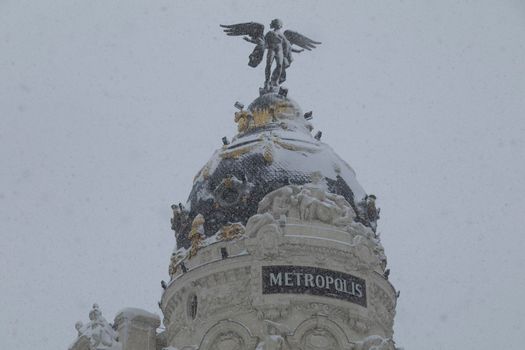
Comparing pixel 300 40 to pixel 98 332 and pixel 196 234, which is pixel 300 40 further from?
pixel 98 332

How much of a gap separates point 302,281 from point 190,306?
334 cm

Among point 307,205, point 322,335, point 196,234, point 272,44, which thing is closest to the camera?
point 322,335

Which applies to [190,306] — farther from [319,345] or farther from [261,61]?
[261,61]

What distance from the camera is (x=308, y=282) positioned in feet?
117

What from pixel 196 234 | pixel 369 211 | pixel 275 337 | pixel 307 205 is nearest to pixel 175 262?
pixel 196 234

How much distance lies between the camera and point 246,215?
36.9 meters

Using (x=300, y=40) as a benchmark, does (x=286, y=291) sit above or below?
below

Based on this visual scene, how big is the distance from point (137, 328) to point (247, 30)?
10320mm

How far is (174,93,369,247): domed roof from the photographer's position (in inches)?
1465

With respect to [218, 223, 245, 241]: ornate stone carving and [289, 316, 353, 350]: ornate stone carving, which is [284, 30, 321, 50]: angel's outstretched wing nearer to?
[218, 223, 245, 241]: ornate stone carving

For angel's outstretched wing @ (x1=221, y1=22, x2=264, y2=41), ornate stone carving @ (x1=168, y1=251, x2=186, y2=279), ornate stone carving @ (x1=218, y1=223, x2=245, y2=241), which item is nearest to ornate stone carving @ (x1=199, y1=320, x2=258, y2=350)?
ornate stone carving @ (x1=218, y1=223, x2=245, y2=241)

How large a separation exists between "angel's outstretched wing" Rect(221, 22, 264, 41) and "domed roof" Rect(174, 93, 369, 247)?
3621 millimetres

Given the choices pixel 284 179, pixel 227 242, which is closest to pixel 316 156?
pixel 284 179

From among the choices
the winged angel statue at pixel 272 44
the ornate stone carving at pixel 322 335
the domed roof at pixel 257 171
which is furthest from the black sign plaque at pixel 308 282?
the winged angel statue at pixel 272 44
